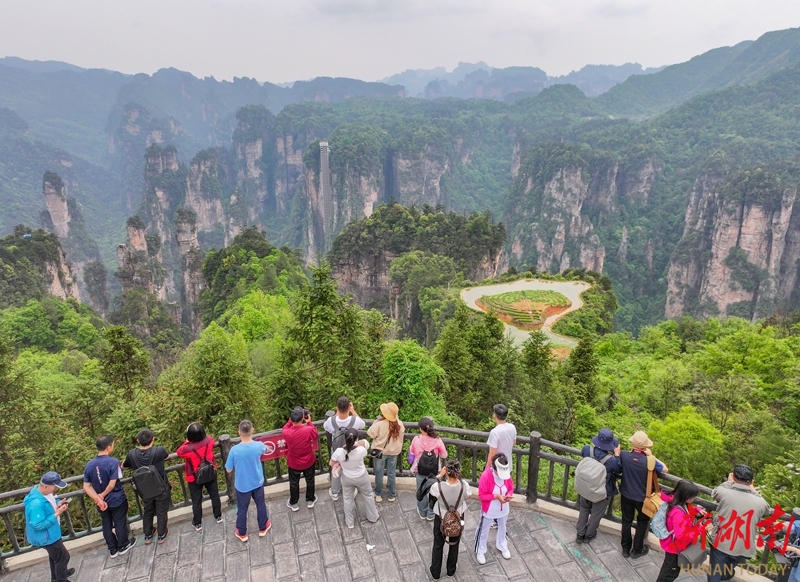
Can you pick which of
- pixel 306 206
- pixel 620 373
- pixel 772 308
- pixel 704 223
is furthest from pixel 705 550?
pixel 306 206

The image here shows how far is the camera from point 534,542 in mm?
7137

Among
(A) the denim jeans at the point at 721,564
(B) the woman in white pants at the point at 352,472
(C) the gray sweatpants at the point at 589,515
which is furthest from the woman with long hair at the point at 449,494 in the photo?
(A) the denim jeans at the point at 721,564

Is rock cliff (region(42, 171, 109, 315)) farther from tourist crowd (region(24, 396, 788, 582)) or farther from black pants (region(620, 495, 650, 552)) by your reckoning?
black pants (region(620, 495, 650, 552))

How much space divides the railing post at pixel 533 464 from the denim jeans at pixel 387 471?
2168 mm

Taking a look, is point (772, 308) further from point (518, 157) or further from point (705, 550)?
point (518, 157)

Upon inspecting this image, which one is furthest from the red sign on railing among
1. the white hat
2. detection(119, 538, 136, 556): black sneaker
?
the white hat

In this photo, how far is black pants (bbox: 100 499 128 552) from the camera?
6.83 metres

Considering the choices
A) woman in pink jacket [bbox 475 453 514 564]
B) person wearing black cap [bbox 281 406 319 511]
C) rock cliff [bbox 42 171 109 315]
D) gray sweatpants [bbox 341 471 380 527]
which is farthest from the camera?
rock cliff [bbox 42 171 109 315]

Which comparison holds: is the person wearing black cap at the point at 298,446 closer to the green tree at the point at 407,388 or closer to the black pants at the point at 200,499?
the black pants at the point at 200,499

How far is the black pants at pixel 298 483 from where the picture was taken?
7562 millimetres

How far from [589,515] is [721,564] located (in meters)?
1.66

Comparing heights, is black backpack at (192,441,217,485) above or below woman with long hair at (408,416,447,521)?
below

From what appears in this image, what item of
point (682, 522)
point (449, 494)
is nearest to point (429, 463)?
point (449, 494)

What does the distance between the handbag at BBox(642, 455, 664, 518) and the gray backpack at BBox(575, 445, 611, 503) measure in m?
0.50
